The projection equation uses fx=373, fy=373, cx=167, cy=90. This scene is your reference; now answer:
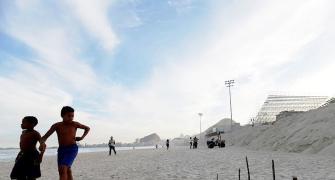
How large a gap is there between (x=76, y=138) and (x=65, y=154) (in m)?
0.40

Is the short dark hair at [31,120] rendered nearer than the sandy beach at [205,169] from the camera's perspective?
Yes

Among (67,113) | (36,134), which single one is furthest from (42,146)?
(67,113)

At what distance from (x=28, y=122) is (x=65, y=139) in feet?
2.52

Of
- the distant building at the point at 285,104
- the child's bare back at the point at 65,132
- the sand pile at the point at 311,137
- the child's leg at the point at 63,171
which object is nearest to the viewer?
the child's leg at the point at 63,171

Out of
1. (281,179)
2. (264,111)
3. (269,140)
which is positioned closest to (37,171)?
(281,179)

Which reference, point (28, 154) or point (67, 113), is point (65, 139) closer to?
point (67, 113)

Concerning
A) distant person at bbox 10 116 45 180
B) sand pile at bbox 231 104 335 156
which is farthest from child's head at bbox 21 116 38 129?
sand pile at bbox 231 104 335 156

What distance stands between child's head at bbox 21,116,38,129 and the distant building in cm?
13765

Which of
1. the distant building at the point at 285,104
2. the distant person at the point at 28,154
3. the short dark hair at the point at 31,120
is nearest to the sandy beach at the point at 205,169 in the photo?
the distant person at the point at 28,154

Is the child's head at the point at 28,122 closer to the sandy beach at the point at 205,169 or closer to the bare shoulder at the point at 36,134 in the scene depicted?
the bare shoulder at the point at 36,134

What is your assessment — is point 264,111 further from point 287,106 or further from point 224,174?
point 224,174

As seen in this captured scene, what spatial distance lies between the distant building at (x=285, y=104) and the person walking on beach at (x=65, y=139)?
138m

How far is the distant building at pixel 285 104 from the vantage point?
146250mm

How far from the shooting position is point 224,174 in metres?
12.7
